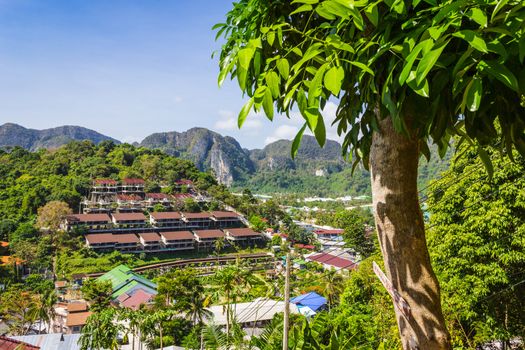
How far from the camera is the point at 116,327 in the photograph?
16.8 m

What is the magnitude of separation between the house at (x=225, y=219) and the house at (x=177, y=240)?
5.67m

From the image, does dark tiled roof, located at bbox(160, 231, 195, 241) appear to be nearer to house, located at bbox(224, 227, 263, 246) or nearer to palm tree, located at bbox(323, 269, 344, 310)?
house, located at bbox(224, 227, 263, 246)

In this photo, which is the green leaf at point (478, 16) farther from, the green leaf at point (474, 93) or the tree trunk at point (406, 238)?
the tree trunk at point (406, 238)

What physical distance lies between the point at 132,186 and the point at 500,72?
51.2 metres

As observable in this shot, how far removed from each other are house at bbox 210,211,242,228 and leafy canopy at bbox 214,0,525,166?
147 ft

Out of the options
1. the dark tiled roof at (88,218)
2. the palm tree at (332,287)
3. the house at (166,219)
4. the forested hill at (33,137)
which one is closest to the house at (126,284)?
the dark tiled roof at (88,218)

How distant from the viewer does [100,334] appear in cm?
1590

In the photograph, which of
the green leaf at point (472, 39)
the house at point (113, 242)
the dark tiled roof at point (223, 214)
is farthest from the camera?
the dark tiled roof at point (223, 214)

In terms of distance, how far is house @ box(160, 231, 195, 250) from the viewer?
3828cm

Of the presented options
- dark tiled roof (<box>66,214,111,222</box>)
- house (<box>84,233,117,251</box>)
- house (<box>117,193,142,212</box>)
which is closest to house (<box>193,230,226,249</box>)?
house (<box>84,233,117,251</box>)

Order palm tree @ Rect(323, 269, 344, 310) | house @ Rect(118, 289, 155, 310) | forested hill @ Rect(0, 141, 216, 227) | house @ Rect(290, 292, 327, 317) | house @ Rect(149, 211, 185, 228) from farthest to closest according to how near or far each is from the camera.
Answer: house @ Rect(149, 211, 185, 228) → forested hill @ Rect(0, 141, 216, 227) → house @ Rect(118, 289, 155, 310) → palm tree @ Rect(323, 269, 344, 310) → house @ Rect(290, 292, 327, 317)

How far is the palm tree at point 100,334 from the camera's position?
15.1 metres

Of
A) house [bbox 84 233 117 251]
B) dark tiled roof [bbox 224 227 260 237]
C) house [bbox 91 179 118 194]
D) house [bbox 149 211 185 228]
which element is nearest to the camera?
house [bbox 84 233 117 251]

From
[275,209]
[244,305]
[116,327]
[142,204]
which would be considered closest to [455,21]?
[116,327]
